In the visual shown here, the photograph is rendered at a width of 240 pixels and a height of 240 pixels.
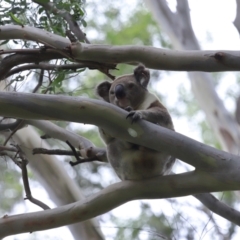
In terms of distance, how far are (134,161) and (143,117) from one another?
1.26 feet

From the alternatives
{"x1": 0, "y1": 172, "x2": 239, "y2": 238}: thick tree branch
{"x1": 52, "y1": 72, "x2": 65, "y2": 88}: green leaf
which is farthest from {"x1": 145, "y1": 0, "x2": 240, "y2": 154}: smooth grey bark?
{"x1": 0, "y1": 172, "x2": 239, "y2": 238}: thick tree branch

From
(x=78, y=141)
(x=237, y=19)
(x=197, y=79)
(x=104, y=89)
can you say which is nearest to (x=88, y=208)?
(x=78, y=141)

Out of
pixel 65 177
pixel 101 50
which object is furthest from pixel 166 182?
pixel 65 177

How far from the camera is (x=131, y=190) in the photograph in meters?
2.43

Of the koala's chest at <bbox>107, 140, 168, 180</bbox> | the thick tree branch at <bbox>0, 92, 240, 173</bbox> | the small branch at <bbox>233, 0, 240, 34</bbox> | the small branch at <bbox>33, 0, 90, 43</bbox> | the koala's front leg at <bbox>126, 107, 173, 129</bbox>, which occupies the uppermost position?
the small branch at <bbox>233, 0, 240, 34</bbox>

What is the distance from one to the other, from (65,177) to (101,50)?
7.05 feet

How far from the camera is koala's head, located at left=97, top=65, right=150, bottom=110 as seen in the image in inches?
126

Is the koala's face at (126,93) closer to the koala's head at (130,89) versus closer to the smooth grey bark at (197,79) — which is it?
the koala's head at (130,89)

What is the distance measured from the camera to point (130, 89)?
3.30 meters

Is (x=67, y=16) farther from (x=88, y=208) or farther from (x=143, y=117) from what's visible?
(x=88, y=208)

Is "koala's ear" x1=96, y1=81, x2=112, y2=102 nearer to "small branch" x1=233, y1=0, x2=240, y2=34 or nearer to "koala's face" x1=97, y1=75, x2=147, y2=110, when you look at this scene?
"koala's face" x1=97, y1=75, x2=147, y2=110

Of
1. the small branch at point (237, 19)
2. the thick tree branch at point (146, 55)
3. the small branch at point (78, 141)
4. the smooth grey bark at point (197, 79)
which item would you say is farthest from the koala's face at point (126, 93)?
the smooth grey bark at point (197, 79)

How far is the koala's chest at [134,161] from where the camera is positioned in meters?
2.71

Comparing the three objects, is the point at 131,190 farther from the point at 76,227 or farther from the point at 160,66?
the point at 76,227
